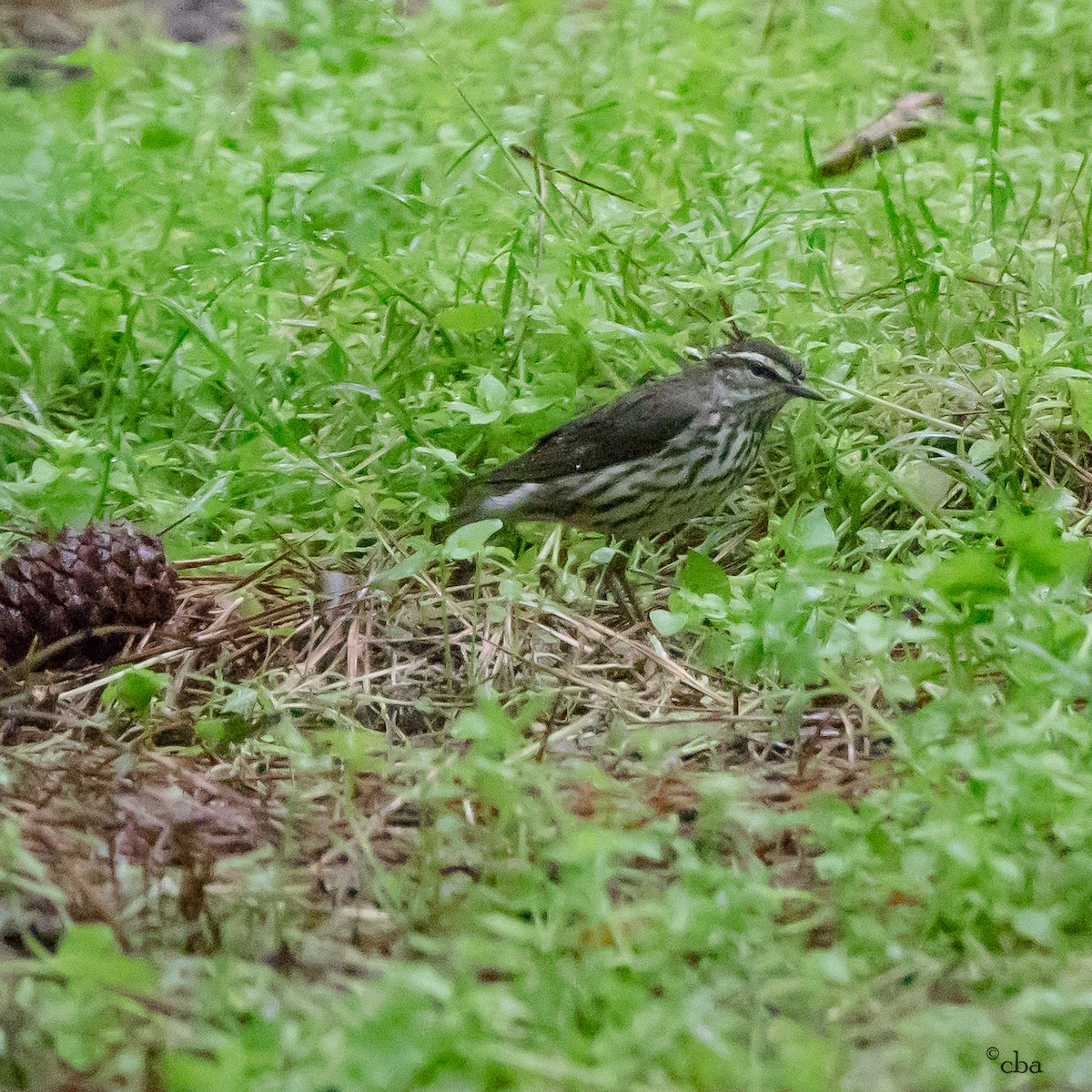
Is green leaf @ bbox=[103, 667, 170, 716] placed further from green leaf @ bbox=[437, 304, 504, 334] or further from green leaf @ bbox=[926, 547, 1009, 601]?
green leaf @ bbox=[926, 547, 1009, 601]

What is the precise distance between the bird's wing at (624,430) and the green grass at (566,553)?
0.36 feet

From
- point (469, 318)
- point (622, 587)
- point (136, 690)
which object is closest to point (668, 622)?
point (622, 587)

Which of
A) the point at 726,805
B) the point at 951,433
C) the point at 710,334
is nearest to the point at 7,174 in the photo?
the point at 710,334

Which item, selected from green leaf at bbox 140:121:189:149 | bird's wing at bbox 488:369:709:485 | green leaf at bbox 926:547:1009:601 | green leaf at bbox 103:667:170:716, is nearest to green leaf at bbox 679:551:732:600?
bird's wing at bbox 488:369:709:485

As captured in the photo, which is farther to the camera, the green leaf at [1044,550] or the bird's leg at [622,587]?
the bird's leg at [622,587]

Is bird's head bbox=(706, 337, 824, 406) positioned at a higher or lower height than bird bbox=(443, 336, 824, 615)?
higher

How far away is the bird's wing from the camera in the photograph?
414cm

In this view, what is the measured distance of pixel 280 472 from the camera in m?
4.07

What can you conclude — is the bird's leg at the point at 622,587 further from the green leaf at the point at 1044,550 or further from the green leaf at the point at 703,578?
the green leaf at the point at 1044,550

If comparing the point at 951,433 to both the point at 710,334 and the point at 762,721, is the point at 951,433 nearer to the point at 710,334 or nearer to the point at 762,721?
the point at 710,334

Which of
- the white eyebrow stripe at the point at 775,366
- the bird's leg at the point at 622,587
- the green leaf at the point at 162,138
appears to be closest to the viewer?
the bird's leg at the point at 622,587

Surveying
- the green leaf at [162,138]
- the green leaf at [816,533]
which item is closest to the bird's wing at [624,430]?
the green leaf at [816,533]

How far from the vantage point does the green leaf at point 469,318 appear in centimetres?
422

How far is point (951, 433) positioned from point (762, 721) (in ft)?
4.24
